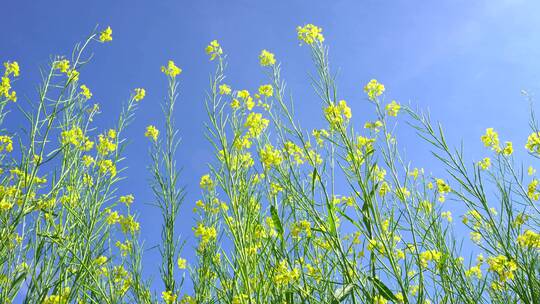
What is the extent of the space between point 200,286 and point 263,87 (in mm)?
1231

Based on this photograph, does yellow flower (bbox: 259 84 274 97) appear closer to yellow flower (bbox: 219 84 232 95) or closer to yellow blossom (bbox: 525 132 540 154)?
yellow flower (bbox: 219 84 232 95)

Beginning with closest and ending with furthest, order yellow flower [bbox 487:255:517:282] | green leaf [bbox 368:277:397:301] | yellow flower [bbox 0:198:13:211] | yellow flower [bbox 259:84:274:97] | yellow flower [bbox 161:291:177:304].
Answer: green leaf [bbox 368:277:397:301] → yellow flower [bbox 487:255:517:282] → yellow flower [bbox 0:198:13:211] → yellow flower [bbox 161:291:177:304] → yellow flower [bbox 259:84:274:97]

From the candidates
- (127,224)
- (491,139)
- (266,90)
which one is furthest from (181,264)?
(491,139)

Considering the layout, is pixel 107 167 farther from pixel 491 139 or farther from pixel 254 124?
pixel 491 139

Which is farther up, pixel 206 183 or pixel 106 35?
pixel 106 35

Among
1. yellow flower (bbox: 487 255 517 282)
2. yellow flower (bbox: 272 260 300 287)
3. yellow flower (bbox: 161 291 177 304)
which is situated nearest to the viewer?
yellow flower (bbox: 272 260 300 287)

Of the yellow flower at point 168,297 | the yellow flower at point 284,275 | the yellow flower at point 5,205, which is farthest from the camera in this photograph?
the yellow flower at point 168,297

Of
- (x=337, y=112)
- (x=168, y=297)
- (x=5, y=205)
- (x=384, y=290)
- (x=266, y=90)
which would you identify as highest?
(x=266, y=90)

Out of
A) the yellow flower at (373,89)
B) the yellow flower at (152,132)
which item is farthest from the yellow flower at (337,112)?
the yellow flower at (152,132)

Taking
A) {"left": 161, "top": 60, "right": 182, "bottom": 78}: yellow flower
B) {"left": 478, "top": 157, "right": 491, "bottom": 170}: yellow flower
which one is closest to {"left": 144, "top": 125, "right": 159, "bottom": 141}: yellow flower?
{"left": 161, "top": 60, "right": 182, "bottom": 78}: yellow flower

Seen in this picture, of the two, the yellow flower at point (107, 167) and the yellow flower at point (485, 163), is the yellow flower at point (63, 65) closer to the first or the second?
the yellow flower at point (107, 167)

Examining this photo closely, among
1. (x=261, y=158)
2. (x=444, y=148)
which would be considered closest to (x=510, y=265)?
(x=444, y=148)

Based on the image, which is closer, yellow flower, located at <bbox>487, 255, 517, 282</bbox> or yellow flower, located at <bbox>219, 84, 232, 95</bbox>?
yellow flower, located at <bbox>487, 255, 517, 282</bbox>

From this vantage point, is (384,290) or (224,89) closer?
(384,290)
